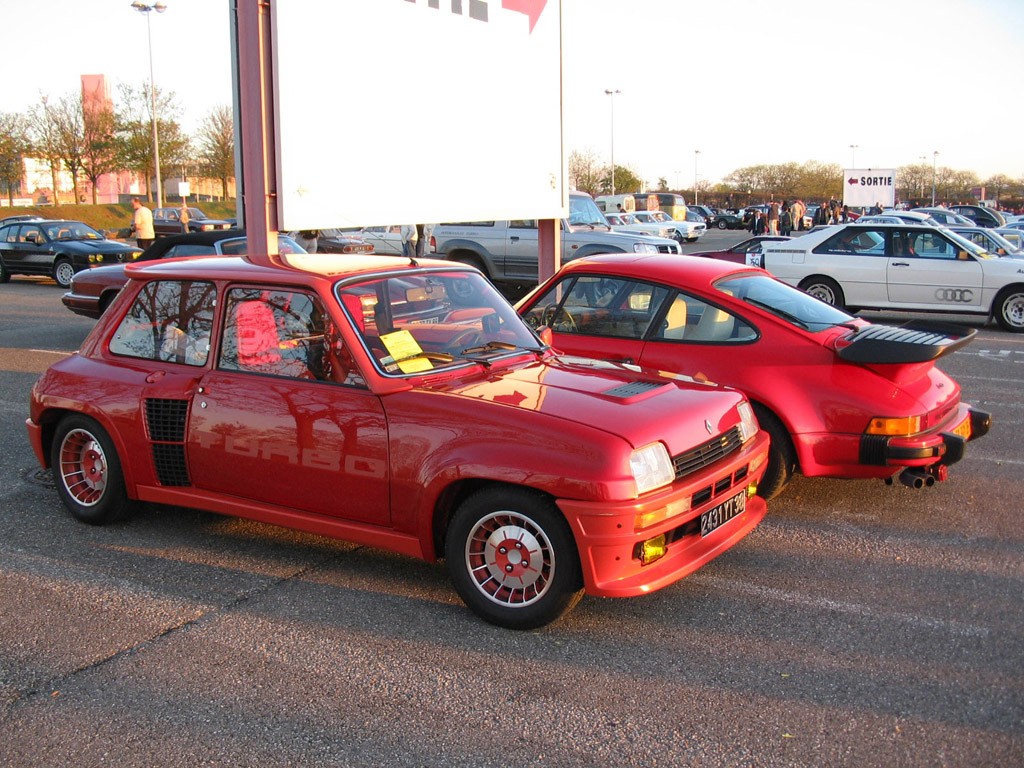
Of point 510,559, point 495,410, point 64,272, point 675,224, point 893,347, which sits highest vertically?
point 675,224

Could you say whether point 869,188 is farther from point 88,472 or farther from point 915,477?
point 88,472

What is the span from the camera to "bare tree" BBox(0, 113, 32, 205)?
5269 centimetres

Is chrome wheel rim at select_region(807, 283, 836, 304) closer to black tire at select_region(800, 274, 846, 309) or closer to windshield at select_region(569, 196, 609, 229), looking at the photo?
black tire at select_region(800, 274, 846, 309)

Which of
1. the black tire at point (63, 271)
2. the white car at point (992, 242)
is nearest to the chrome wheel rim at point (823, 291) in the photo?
the white car at point (992, 242)

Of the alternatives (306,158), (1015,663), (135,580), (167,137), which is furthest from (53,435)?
(167,137)

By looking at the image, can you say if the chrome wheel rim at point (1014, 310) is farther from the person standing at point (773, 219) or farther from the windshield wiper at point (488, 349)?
the person standing at point (773, 219)

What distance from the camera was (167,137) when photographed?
5397cm

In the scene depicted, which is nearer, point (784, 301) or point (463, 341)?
point (463, 341)

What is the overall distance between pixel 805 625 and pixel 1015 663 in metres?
0.84

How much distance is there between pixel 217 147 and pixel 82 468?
58.2 metres

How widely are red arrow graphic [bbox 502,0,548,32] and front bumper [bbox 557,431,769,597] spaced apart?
20.1 ft

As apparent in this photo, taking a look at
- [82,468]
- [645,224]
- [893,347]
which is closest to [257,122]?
[82,468]

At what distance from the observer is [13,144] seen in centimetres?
5288

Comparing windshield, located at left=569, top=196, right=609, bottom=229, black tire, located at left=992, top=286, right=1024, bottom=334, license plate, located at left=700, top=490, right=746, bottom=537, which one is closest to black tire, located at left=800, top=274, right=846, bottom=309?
black tire, located at left=992, top=286, right=1024, bottom=334
